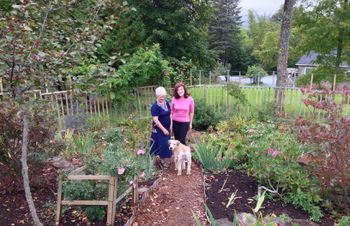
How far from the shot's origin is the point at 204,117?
27.6ft

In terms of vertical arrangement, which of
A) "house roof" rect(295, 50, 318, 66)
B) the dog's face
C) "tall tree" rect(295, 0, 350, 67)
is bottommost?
the dog's face

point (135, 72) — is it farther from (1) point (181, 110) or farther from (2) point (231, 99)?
(2) point (231, 99)

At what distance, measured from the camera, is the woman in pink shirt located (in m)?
5.50

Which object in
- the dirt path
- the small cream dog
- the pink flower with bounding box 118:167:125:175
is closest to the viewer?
the pink flower with bounding box 118:167:125:175

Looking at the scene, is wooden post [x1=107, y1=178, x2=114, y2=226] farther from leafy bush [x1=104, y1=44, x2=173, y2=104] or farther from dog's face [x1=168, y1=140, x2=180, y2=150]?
leafy bush [x1=104, y1=44, x2=173, y2=104]

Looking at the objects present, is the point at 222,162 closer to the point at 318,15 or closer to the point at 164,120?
the point at 164,120

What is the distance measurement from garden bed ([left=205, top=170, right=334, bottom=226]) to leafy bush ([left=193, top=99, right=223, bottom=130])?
330 cm

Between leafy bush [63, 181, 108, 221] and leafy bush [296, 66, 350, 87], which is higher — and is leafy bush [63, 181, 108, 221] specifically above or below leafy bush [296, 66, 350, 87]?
below

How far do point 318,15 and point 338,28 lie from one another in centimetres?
101

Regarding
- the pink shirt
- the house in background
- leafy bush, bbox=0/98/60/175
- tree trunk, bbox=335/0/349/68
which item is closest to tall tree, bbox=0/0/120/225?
leafy bush, bbox=0/98/60/175

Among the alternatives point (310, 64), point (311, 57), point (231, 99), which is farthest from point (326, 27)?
point (311, 57)

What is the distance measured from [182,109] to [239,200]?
2.06 m

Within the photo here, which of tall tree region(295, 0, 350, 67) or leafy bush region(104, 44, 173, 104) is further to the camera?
tall tree region(295, 0, 350, 67)

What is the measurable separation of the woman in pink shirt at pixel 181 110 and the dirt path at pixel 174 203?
97 cm
